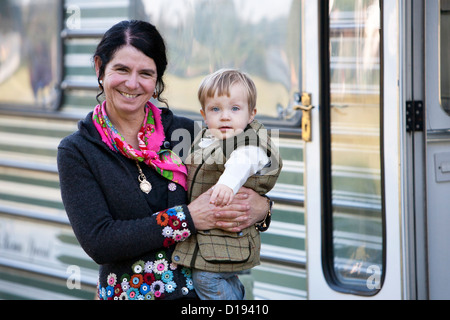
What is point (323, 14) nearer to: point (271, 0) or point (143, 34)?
point (271, 0)

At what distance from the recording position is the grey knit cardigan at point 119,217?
1755 mm

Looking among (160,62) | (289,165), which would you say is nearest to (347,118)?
(289,165)

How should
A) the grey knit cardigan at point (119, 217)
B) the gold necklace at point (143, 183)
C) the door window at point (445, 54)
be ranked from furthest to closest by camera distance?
the door window at point (445, 54), the gold necklace at point (143, 183), the grey knit cardigan at point (119, 217)

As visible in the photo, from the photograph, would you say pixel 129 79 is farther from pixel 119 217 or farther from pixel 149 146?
pixel 119 217

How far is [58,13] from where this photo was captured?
12.0 feet

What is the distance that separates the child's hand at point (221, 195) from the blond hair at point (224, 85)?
0.30 metres

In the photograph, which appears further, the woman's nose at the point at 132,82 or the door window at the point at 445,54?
the door window at the point at 445,54

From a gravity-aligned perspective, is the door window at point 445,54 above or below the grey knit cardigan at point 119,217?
above

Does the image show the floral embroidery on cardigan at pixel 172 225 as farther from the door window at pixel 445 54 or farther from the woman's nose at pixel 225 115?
the door window at pixel 445 54

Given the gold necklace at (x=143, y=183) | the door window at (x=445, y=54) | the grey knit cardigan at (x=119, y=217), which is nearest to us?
the grey knit cardigan at (x=119, y=217)

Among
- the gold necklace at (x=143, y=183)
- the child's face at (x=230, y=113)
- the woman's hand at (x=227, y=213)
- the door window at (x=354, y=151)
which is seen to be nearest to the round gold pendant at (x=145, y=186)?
the gold necklace at (x=143, y=183)

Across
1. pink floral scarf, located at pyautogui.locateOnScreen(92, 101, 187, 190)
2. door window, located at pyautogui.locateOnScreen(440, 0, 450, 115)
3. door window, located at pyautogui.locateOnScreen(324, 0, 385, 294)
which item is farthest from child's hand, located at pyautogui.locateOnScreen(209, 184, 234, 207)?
door window, located at pyautogui.locateOnScreen(440, 0, 450, 115)

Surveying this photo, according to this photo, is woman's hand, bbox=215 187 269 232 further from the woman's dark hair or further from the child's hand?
the woman's dark hair
